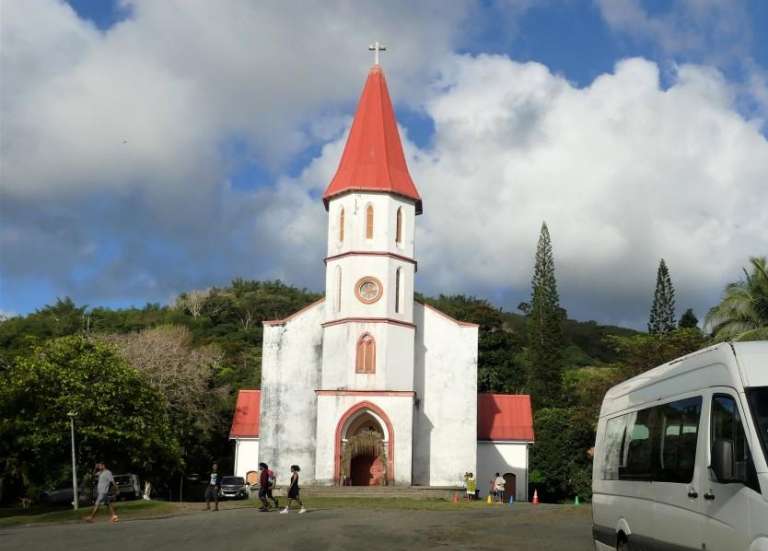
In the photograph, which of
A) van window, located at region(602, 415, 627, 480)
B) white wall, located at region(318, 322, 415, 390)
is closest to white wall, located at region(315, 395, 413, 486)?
white wall, located at region(318, 322, 415, 390)

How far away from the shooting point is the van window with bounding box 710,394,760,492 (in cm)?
741

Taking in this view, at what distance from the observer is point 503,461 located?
137ft

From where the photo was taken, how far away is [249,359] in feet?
221

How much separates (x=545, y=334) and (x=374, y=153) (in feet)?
88.4

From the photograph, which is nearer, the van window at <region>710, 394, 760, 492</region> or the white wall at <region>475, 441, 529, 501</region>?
the van window at <region>710, 394, 760, 492</region>

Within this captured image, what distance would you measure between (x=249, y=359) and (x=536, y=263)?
22701 mm

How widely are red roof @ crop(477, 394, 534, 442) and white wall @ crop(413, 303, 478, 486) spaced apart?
14.6 feet

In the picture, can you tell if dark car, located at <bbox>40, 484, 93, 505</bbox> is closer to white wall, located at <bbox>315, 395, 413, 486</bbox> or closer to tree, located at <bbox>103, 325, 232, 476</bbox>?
tree, located at <bbox>103, 325, 232, 476</bbox>

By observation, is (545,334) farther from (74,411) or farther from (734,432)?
(734,432)

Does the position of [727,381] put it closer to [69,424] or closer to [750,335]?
[750,335]

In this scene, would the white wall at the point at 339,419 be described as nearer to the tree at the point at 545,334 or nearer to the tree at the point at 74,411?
the tree at the point at 74,411

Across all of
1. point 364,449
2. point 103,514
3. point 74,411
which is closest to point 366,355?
point 364,449

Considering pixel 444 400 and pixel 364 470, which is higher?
pixel 444 400

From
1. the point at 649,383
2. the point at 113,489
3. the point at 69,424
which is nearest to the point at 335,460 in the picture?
the point at 69,424
